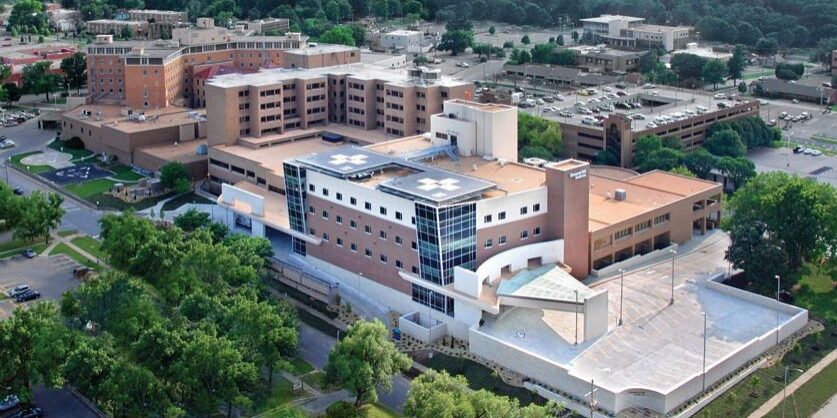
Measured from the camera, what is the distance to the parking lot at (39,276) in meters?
45.0

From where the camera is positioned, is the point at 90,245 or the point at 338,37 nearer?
the point at 90,245

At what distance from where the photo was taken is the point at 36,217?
50.4 m

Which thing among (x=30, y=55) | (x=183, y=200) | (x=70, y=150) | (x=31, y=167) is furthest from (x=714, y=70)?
(x=30, y=55)

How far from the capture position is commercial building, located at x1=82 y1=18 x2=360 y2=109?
2827 inches

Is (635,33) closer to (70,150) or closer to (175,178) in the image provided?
(70,150)

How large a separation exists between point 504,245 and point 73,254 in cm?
2098

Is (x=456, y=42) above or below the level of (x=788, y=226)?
above

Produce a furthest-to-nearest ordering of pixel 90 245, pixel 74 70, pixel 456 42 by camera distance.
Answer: pixel 456 42, pixel 74 70, pixel 90 245

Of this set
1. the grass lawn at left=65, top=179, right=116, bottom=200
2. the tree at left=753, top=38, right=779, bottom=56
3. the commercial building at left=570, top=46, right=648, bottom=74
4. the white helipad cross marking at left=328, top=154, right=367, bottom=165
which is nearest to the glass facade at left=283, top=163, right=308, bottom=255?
the white helipad cross marking at left=328, top=154, right=367, bottom=165

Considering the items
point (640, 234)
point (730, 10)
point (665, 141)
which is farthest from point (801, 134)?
point (730, 10)

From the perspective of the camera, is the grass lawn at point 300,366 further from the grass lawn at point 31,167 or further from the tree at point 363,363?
the grass lawn at point 31,167

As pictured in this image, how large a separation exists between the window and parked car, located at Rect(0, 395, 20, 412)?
24563 millimetres

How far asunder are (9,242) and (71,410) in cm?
1937

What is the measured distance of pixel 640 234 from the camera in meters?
46.9
